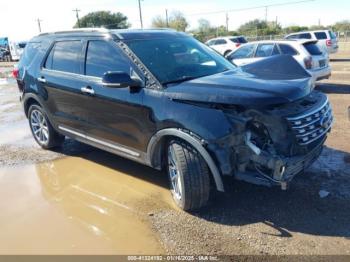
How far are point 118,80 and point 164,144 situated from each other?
2.89ft

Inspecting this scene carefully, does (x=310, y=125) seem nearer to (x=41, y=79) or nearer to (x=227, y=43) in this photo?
(x=41, y=79)

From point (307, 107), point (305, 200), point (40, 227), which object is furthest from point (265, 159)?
point (40, 227)

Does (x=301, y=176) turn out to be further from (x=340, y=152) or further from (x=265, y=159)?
(x=265, y=159)

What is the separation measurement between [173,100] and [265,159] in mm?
1154

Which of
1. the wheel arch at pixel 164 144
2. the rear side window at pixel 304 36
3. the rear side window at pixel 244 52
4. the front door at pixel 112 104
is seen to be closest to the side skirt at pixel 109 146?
the front door at pixel 112 104

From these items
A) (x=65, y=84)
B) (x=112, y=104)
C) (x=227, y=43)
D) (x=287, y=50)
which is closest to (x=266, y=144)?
(x=112, y=104)

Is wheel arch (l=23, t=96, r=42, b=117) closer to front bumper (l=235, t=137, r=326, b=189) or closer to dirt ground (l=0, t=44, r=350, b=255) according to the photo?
dirt ground (l=0, t=44, r=350, b=255)

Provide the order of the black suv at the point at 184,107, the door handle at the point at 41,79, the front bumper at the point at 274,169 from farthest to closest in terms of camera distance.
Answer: the door handle at the point at 41,79, the black suv at the point at 184,107, the front bumper at the point at 274,169

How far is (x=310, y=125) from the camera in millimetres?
3764

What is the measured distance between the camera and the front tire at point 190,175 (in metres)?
3.89

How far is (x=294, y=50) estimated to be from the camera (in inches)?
449

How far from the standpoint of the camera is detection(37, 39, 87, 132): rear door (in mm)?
5301

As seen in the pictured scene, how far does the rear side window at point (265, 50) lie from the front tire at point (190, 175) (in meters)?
9.09

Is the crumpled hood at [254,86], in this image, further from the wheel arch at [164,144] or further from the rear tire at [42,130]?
the rear tire at [42,130]
